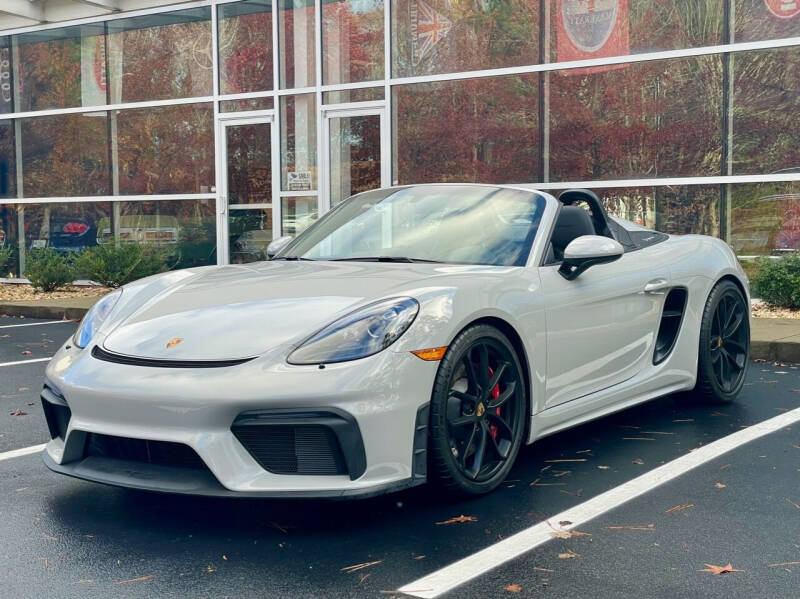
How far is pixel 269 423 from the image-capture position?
3664 millimetres

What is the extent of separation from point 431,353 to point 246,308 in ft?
2.48

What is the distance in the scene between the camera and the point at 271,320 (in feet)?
13.1

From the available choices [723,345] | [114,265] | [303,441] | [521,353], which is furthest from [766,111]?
[303,441]

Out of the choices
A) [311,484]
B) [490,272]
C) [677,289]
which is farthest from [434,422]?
[677,289]

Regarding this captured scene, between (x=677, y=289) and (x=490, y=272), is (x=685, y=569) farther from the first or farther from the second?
(x=677, y=289)

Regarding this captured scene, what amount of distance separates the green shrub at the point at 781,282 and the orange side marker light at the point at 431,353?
772 cm

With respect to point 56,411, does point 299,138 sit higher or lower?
higher

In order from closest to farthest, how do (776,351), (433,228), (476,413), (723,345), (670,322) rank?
(476,413) < (433,228) < (670,322) < (723,345) < (776,351)

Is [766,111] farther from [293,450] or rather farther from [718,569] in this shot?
[293,450]

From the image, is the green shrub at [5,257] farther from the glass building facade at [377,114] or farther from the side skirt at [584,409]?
the side skirt at [584,409]

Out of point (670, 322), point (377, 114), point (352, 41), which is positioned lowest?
point (670, 322)

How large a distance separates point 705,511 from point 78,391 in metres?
2.43

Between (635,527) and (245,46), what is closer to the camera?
(635,527)

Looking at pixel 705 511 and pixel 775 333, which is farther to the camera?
pixel 775 333
